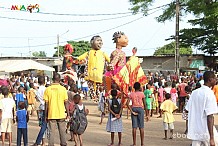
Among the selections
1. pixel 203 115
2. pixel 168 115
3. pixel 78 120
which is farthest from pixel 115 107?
pixel 203 115

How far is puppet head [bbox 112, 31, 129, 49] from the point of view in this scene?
531 inches

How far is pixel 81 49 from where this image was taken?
56.6 meters

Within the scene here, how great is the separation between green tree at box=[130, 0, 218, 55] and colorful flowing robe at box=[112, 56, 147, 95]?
46.7 feet

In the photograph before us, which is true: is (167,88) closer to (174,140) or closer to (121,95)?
(121,95)

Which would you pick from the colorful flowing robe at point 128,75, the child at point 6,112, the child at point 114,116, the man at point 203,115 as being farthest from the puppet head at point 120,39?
the man at point 203,115

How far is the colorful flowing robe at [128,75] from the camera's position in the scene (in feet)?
44.4

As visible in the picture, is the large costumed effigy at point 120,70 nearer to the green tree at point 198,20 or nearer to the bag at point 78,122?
the bag at point 78,122

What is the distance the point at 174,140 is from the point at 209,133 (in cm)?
566

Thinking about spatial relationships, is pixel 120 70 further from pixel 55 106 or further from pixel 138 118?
pixel 55 106

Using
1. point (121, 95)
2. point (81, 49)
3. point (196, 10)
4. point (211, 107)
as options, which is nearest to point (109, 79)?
point (121, 95)

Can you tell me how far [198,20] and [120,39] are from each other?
1718cm

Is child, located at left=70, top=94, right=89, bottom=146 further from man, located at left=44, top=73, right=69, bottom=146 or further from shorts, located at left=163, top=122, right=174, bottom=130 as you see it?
shorts, located at left=163, top=122, right=174, bottom=130

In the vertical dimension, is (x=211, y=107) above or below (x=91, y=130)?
above

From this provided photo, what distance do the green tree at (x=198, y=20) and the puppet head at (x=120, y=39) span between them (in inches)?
571
